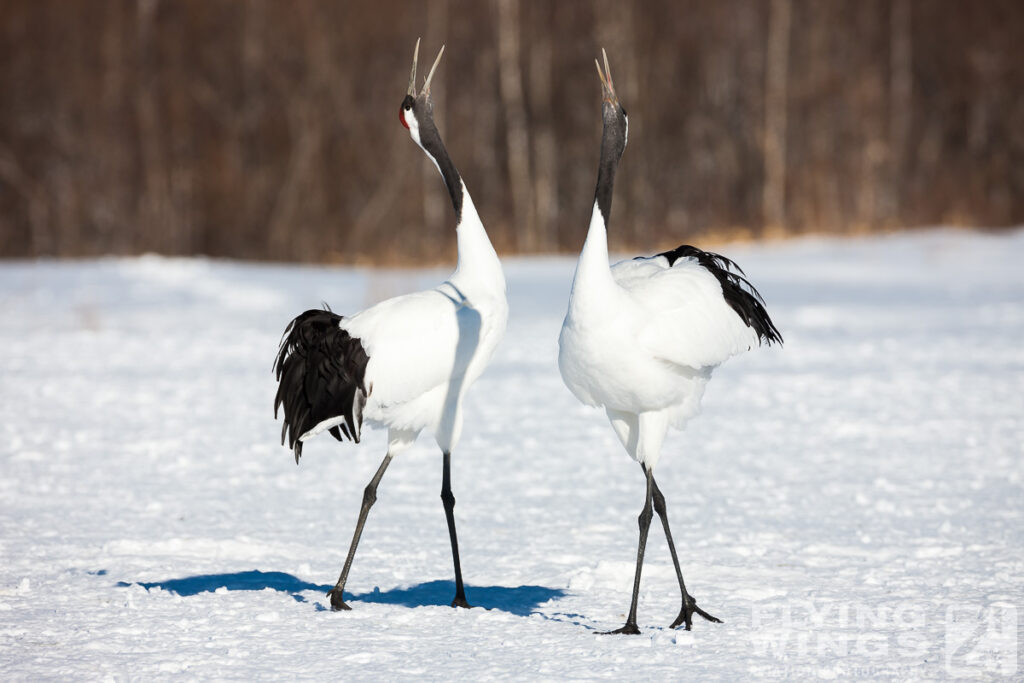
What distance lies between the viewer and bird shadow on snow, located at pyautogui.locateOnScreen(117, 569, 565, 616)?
4.94 meters

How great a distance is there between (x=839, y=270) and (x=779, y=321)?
509 centimetres

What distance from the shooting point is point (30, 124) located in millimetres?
25672

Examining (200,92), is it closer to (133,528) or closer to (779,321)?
(779,321)

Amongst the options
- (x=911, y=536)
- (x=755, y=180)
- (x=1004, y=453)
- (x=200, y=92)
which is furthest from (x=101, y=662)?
(x=755, y=180)

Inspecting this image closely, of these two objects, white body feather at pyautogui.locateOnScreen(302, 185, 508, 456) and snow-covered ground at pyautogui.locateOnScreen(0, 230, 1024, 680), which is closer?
snow-covered ground at pyautogui.locateOnScreen(0, 230, 1024, 680)

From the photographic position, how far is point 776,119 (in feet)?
85.3

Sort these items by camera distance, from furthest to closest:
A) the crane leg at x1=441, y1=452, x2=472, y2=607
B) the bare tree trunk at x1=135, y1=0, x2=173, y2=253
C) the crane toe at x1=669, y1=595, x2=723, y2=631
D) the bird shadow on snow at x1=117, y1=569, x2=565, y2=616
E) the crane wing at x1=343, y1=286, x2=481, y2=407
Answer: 1. the bare tree trunk at x1=135, y1=0, x2=173, y2=253
2. the bird shadow on snow at x1=117, y1=569, x2=565, y2=616
3. the crane leg at x1=441, y1=452, x2=472, y2=607
4. the crane wing at x1=343, y1=286, x2=481, y2=407
5. the crane toe at x1=669, y1=595, x2=723, y2=631

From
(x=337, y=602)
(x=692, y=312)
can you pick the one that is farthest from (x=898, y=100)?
(x=337, y=602)

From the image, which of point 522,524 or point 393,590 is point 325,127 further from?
point 393,590

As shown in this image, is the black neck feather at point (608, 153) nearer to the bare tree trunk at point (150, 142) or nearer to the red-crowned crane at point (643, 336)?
the red-crowned crane at point (643, 336)

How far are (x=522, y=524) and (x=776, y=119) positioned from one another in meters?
21.3

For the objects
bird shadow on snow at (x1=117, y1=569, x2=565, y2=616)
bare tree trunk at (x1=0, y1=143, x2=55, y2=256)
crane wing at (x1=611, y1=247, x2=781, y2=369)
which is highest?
bare tree trunk at (x1=0, y1=143, x2=55, y2=256)

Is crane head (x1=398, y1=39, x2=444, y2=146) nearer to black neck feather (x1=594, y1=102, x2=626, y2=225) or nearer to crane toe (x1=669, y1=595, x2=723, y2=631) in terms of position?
black neck feather (x1=594, y1=102, x2=626, y2=225)

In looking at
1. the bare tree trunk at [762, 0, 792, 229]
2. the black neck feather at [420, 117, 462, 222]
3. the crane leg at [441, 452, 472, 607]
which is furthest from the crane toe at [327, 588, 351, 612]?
the bare tree trunk at [762, 0, 792, 229]
